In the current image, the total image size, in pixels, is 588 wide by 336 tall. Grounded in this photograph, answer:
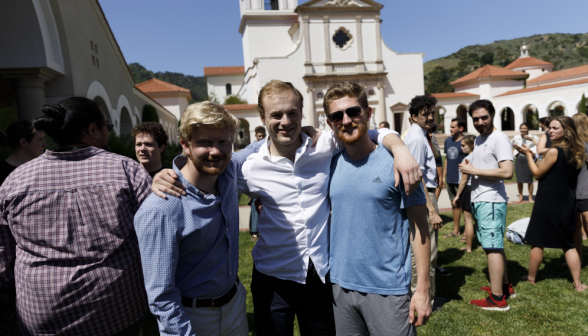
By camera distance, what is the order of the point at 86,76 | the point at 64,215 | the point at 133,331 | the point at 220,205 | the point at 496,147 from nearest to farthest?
1. the point at 64,215
2. the point at 220,205
3. the point at 133,331
4. the point at 496,147
5. the point at 86,76

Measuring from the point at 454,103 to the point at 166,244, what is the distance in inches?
1570

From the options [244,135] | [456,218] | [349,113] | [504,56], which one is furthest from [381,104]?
[504,56]

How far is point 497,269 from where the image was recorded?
3807 mm

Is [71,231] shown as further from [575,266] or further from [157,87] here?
[157,87]

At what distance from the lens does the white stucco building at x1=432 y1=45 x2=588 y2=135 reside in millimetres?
30234

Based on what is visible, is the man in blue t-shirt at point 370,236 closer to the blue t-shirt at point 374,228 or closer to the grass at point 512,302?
the blue t-shirt at point 374,228

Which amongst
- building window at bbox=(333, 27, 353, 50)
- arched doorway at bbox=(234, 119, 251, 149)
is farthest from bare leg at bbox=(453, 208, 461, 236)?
building window at bbox=(333, 27, 353, 50)

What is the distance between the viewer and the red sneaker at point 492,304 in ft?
12.8

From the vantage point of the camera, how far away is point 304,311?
2.37m

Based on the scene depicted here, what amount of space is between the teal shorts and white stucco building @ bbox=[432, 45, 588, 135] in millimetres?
32625

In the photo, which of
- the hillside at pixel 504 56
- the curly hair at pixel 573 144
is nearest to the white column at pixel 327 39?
the curly hair at pixel 573 144

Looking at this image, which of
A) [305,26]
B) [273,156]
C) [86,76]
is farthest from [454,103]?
[273,156]

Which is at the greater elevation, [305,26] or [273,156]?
[305,26]

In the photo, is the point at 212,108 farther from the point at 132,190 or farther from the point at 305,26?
the point at 305,26
